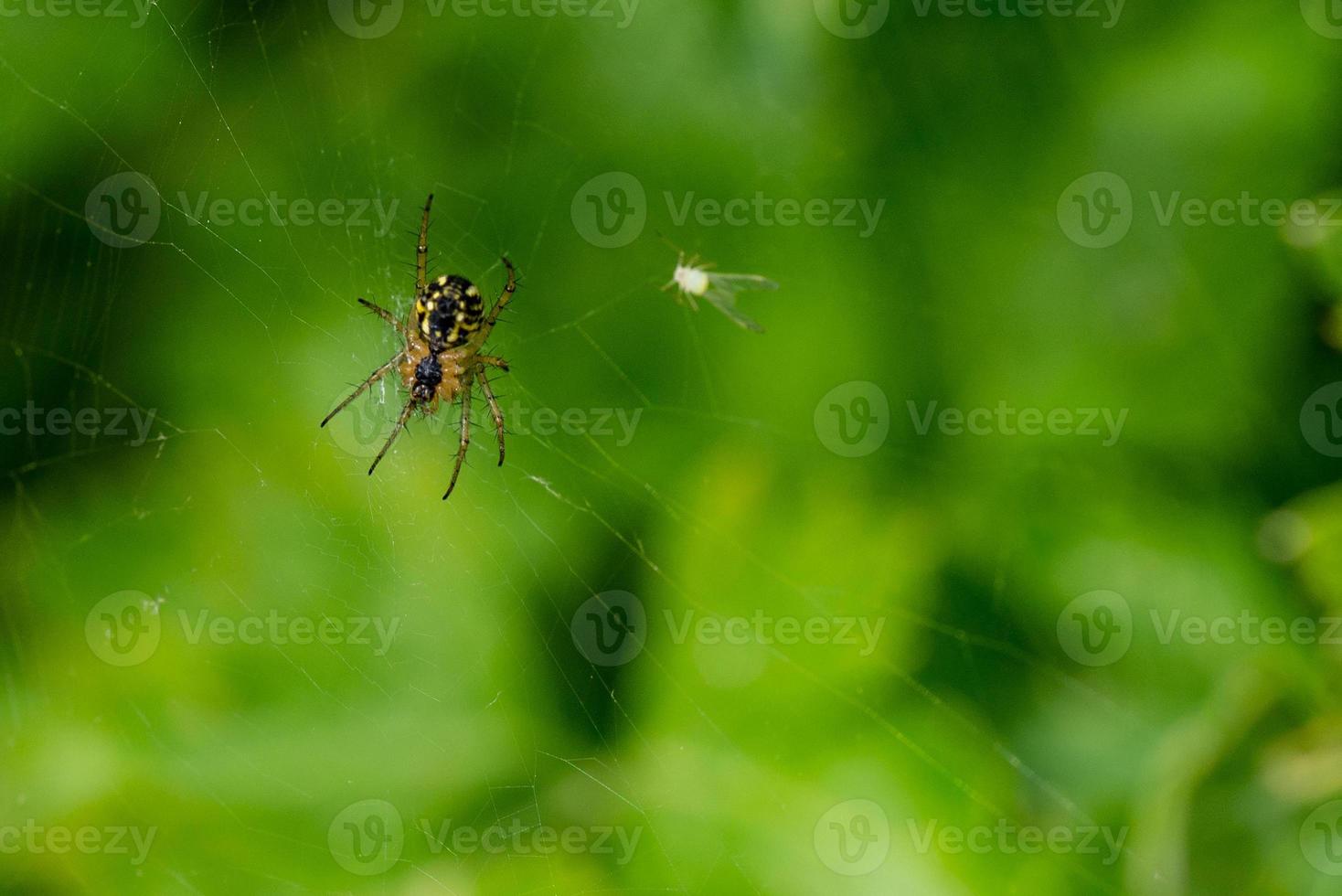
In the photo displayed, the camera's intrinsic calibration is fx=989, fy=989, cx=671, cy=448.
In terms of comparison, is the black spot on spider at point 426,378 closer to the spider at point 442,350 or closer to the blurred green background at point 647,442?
the spider at point 442,350

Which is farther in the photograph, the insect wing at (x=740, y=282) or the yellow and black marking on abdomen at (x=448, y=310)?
the insect wing at (x=740, y=282)

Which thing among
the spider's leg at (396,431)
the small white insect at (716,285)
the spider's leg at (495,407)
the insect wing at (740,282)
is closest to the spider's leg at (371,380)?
the spider's leg at (396,431)

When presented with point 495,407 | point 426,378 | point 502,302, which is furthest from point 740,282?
point 426,378

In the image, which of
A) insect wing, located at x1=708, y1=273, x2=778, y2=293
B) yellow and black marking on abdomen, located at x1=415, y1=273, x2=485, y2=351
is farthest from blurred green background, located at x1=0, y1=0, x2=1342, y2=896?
yellow and black marking on abdomen, located at x1=415, y1=273, x2=485, y2=351

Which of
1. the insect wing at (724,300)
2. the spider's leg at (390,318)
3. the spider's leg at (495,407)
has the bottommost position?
the spider's leg at (495,407)

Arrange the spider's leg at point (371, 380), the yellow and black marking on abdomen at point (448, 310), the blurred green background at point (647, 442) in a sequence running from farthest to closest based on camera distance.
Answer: the spider's leg at point (371, 380) < the yellow and black marking on abdomen at point (448, 310) < the blurred green background at point (647, 442)

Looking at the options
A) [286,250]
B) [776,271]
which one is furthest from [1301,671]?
[286,250]
